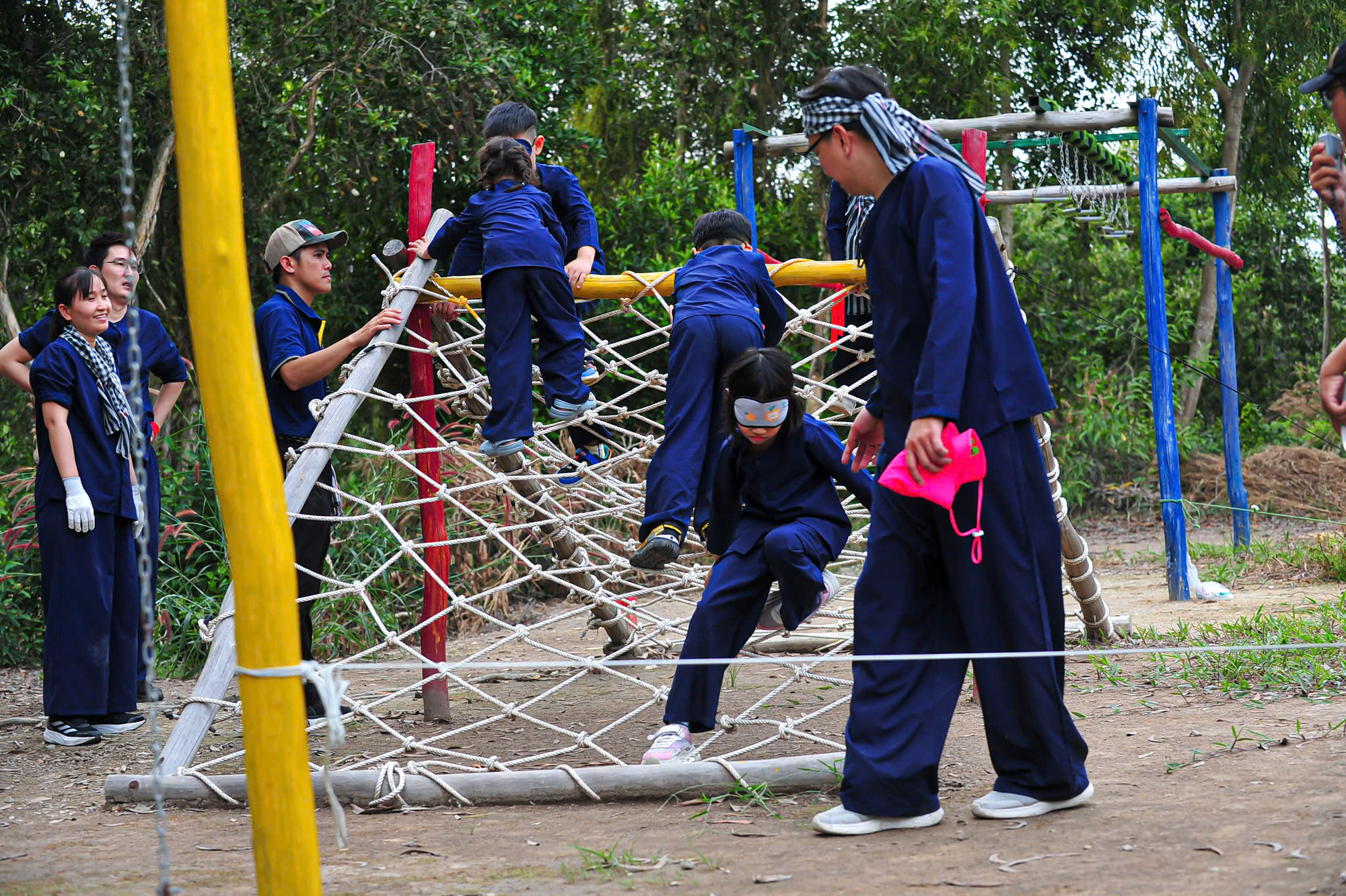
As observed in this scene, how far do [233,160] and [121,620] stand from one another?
8.05 ft

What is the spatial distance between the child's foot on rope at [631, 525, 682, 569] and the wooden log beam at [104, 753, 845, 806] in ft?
2.47

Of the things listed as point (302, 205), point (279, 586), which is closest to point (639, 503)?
point (279, 586)

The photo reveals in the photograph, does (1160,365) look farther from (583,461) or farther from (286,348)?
(286,348)

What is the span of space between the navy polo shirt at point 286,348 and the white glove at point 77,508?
2.04ft

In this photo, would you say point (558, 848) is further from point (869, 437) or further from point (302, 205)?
point (302, 205)

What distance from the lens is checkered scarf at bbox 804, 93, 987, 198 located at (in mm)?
2514

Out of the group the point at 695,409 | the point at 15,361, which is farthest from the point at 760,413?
the point at 15,361

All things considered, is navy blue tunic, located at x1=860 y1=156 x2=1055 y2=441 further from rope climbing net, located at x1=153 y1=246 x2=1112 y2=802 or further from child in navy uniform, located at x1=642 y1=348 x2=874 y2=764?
rope climbing net, located at x1=153 y1=246 x2=1112 y2=802

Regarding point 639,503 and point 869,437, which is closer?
point 869,437

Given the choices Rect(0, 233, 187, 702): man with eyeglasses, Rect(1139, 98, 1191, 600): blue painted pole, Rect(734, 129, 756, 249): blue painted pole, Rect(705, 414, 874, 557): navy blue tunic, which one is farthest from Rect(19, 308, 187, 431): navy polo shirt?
Rect(1139, 98, 1191, 600): blue painted pole

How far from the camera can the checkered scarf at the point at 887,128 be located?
2.51m

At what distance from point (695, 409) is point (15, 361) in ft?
7.32

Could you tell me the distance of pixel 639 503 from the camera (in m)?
4.36

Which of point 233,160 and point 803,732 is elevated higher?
point 233,160
